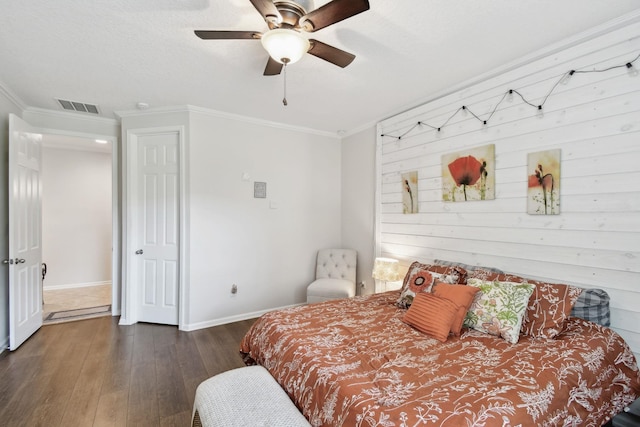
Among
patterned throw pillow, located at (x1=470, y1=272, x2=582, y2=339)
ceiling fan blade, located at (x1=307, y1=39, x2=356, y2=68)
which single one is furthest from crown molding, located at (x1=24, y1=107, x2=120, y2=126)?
patterned throw pillow, located at (x1=470, y1=272, x2=582, y2=339)

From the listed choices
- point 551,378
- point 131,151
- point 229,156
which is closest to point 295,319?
point 551,378

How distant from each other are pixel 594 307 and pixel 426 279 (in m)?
1.03

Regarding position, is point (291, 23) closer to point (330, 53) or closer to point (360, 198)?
Answer: point (330, 53)

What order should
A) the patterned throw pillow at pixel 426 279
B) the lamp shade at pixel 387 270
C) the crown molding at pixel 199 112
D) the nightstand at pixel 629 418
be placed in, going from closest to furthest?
the nightstand at pixel 629 418 < the patterned throw pillow at pixel 426 279 < the lamp shade at pixel 387 270 < the crown molding at pixel 199 112

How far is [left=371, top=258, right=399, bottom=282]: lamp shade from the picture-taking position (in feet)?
10.5

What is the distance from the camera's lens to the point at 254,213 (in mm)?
3840

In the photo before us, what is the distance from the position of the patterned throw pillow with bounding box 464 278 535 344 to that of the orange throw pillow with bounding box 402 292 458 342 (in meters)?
0.18

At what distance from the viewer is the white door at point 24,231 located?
279cm

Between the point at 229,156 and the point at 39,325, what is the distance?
2949mm

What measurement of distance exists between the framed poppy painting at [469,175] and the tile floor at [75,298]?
5.02 meters

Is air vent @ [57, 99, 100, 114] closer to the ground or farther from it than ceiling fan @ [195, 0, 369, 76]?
farther from it

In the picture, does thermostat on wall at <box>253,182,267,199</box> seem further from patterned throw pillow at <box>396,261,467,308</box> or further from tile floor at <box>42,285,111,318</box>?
tile floor at <box>42,285,111,318</box>

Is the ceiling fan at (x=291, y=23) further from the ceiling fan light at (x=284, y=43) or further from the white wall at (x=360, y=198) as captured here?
the white wall at (x=360, y=198)

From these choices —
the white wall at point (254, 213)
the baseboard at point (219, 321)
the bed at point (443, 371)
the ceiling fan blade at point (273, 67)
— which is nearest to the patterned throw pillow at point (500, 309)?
the bed at point (443, 371)
